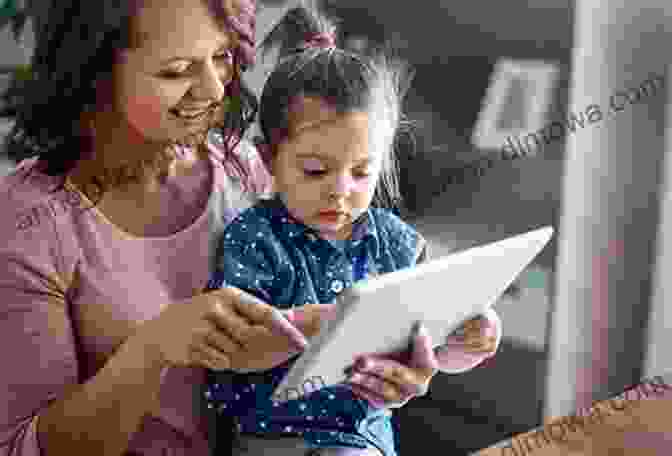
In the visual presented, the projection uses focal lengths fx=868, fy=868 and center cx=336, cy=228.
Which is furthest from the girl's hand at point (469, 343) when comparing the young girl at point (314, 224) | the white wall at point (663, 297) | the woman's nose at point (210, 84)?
the white wall at point (663, 297)

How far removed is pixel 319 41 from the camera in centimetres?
98

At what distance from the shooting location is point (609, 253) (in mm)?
1812

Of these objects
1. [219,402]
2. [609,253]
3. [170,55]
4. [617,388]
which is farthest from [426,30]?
[617,388]

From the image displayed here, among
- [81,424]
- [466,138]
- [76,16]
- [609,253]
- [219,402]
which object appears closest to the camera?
[76,16]

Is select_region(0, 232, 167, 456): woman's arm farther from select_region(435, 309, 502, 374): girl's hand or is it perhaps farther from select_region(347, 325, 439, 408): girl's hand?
select_region(435, 309, 502, 374): girl's hand

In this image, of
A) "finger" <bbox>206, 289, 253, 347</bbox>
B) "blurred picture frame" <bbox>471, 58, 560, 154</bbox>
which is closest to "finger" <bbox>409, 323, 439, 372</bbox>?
"finger" <bbox>206, 289, 253, 347</bbox>

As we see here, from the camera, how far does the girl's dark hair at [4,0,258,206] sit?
78cm

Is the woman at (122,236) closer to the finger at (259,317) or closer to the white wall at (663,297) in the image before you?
the finger at (259,317)

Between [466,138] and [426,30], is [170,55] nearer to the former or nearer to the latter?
[426,30]

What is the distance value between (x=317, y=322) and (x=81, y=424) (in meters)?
0.26

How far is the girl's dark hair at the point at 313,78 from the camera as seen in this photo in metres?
0.95

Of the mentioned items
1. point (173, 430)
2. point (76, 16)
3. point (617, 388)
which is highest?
point (76, 16)

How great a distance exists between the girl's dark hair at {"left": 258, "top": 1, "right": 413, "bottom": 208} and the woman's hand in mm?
192

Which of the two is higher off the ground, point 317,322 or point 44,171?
point 44,171
